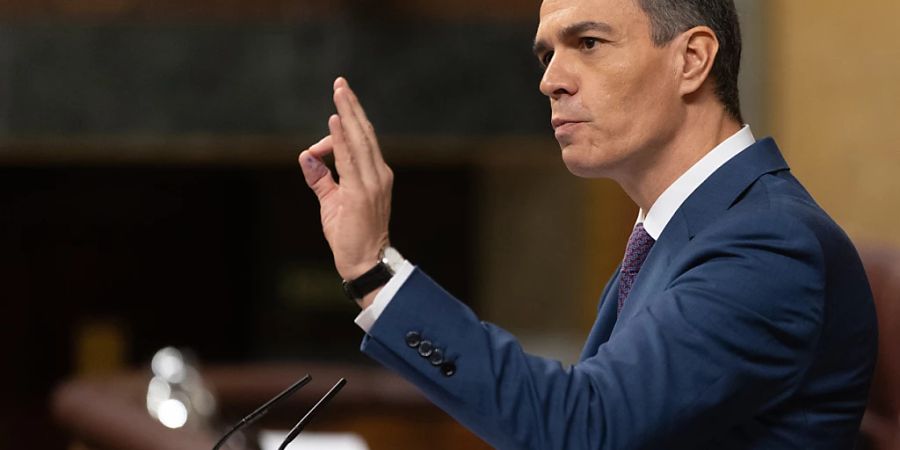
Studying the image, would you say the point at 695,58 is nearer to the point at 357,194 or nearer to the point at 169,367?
the point at 357,194

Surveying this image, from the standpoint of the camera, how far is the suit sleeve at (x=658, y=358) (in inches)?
54.2

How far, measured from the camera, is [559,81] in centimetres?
162

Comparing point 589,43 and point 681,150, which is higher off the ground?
point 589,43

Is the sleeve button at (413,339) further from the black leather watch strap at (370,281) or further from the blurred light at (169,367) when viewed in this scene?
the blurred light at (169,367)

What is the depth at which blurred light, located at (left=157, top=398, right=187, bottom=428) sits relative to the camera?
294 centimetres

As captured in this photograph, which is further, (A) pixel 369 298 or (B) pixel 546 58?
(B) pixel 546 58

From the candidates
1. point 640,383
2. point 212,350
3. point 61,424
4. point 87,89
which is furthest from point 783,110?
point 212,350

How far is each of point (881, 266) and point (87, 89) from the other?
409 centimetres

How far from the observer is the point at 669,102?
5.33 ft

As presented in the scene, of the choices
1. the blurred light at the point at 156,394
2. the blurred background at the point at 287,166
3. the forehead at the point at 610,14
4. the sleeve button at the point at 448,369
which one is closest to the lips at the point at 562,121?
the forehead at the point at 610,14

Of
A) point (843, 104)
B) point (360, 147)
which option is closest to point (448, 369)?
point (360, 147)

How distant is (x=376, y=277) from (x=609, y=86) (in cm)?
37

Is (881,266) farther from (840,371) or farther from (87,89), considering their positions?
(87,89)

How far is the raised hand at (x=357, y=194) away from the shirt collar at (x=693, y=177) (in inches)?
14.7
